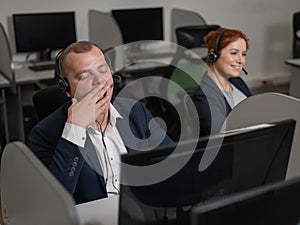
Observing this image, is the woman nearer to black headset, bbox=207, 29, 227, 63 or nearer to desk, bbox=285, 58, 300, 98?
black headset, bbox=207, 29, 227, 63

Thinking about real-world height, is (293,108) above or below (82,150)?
above

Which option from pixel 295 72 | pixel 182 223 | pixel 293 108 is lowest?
pixel 295 72

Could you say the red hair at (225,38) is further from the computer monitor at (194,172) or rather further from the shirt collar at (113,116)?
the computer monitor at (194,172)

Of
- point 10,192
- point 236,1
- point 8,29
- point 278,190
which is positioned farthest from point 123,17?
point 278,190

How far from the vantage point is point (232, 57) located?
2152 mm

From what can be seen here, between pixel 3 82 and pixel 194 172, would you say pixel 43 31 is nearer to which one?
pixel 3 82

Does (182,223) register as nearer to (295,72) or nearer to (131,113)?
(131,113)

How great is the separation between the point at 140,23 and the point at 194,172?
322 centimetres

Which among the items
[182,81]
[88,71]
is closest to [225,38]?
[182,81]

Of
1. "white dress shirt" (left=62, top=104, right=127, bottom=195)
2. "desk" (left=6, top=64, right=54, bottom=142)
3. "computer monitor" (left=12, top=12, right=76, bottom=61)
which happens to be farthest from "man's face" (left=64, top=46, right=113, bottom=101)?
"computer monitor" (left=12, top=12, right=76, bottom=61)

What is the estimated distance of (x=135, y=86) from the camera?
3.12 meters

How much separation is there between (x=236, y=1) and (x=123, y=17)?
1.43 metres

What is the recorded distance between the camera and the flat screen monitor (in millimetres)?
3932

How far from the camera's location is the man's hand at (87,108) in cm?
129
